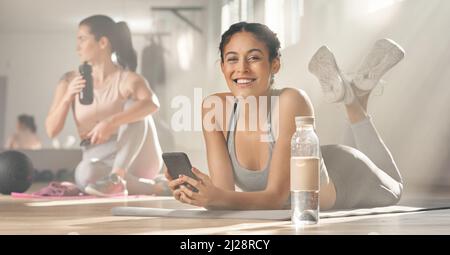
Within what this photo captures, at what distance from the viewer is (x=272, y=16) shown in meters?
3.52

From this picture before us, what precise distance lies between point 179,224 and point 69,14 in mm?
1685

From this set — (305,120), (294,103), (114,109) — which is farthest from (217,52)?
(305,120)

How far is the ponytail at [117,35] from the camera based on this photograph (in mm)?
3764

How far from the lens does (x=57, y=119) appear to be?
3.81 metres

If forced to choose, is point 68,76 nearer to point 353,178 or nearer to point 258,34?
point 258,34

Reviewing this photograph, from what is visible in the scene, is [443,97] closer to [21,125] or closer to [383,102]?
[383,102]

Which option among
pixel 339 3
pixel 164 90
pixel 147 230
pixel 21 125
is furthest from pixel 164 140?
pixel 147 230

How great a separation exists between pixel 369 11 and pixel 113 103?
1.12 meters

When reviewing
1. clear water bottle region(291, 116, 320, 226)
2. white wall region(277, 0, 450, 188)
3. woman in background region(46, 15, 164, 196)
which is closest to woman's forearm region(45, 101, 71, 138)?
woman in background region(46, 15, 164, 196)

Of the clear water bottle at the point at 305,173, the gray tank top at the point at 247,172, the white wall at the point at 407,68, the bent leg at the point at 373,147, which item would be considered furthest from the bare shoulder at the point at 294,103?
the white wall at the point at 407,68

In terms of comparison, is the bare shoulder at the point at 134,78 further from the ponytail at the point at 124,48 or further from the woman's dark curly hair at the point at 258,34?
the woman's dark curly hair at the point at 258,34

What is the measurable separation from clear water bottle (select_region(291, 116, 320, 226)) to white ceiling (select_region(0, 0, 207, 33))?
151cm

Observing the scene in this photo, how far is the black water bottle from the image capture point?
12.4 feet

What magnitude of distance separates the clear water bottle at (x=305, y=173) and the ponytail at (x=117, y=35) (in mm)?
1544
